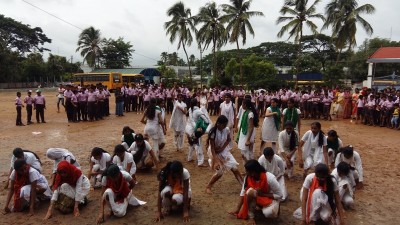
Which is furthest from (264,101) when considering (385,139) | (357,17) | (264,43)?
(264,43)

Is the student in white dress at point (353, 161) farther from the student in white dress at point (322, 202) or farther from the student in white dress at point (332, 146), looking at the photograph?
the student in white dress at point (322, 202)

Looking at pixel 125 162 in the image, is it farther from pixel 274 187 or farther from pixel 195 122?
pixel 274 187

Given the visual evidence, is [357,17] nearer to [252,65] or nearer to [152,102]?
[252,65]

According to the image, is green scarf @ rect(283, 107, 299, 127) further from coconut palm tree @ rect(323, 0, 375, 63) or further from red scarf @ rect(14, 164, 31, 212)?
coconut palm tree @ rect(323, 0, 375, 63)

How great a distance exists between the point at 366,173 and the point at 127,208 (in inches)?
218

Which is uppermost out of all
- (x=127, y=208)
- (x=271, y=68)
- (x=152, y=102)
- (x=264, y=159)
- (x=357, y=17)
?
(x=357, y=17)

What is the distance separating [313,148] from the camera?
6.65 metres

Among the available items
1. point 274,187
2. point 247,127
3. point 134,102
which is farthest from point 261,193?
point 134,102

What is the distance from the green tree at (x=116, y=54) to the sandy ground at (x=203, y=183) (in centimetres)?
4630

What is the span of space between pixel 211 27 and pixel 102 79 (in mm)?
14728

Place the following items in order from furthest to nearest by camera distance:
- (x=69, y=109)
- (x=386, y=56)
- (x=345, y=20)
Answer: (x=345, y=20), (x=386, y=56), (x=69, y=109)

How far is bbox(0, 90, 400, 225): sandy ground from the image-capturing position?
5312mm

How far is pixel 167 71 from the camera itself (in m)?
41.2

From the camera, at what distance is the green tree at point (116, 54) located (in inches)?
2293
